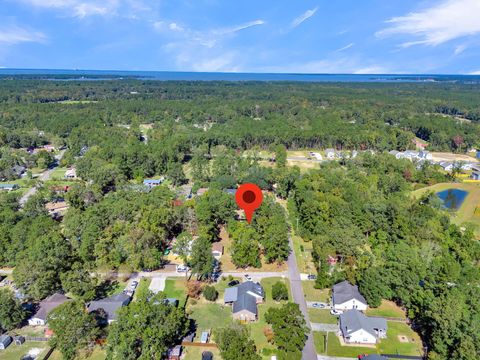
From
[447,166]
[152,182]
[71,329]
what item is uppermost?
[71,329]

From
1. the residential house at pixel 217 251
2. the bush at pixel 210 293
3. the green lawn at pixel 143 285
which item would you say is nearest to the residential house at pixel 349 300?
the bush at pixel 210 293

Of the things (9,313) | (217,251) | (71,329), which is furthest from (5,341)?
(217,251)

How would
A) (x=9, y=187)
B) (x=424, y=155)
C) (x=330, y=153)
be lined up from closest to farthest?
(x=9, y=187), (x=424, y=155), (x=330, y=153)

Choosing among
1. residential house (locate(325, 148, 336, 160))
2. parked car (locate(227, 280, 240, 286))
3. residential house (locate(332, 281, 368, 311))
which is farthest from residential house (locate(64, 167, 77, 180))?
residential house (locate(325, 148, 336, 160))

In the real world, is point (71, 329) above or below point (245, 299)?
above

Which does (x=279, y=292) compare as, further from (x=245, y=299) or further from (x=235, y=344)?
(x=235, y=344)

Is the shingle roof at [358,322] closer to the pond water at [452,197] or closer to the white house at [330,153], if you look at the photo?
the pond water at [452,197]

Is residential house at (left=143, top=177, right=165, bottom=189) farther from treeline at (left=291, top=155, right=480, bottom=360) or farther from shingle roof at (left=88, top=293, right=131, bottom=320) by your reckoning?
shingle roof at (left=88, top=293, right=131, bottom=320)
